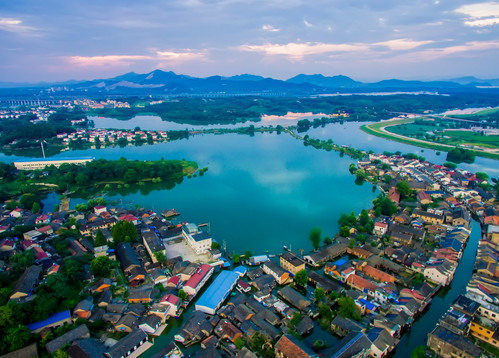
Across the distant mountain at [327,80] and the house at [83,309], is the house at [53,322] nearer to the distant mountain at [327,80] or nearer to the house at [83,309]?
the house at [83,309]

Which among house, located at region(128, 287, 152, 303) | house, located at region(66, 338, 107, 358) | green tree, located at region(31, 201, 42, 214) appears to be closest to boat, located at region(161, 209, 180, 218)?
house, located at region(128, 287, 152, 303)

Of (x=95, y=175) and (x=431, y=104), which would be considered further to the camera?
(x=431, y=104)

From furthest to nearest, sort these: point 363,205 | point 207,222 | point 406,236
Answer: point 363,205
point 207,222
point 406,236

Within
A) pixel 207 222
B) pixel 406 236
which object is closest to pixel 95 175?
pixel 207 222

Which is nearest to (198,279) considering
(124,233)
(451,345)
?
(124,233)

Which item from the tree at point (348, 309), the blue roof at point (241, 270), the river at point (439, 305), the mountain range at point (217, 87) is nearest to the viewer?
the river at point (439, 305)

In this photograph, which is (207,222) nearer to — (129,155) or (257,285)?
(257,285)

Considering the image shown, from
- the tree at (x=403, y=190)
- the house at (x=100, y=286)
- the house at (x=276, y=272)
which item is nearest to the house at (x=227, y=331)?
the house at (x=276, y=272)
